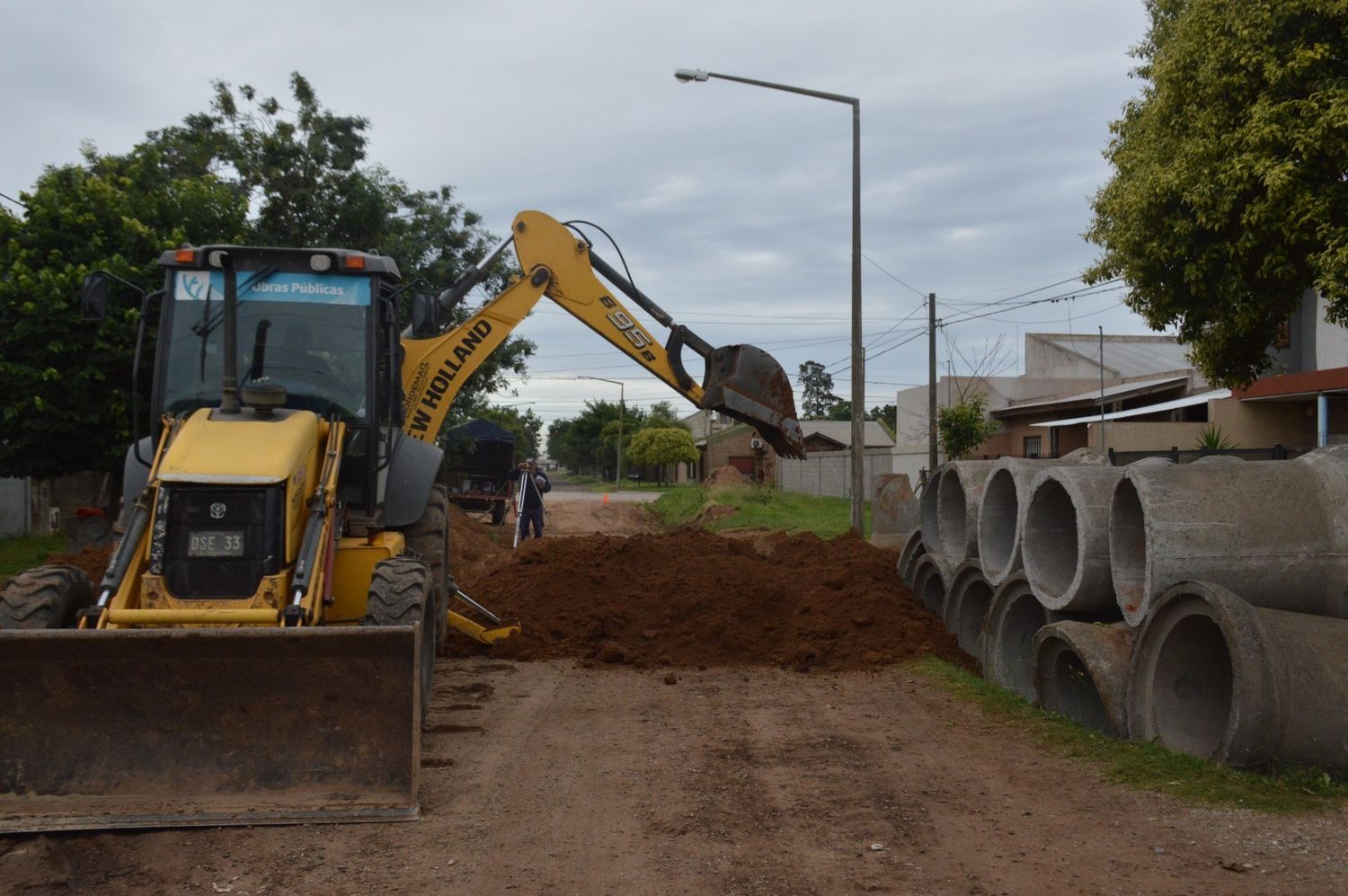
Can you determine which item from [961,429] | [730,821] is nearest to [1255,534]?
[730,821]

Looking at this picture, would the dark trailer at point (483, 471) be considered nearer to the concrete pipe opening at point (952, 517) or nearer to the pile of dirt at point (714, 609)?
the pile of dirt at point (714, 609)

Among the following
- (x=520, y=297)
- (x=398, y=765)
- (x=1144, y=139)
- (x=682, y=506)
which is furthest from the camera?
(x=682, y=506)

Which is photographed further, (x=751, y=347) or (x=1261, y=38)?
(x=751, y=347)

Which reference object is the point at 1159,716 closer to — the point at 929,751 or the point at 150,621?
the point at 929,751

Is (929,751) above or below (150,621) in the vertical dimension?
below

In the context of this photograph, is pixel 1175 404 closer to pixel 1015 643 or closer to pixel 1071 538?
pixel 1071 538

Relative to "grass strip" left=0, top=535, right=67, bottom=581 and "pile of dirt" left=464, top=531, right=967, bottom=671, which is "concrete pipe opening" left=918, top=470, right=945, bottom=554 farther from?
"grass strip" left=0, top=535, right=67, bottom=581

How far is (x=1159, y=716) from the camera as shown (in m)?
7.05

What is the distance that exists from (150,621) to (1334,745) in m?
6.38

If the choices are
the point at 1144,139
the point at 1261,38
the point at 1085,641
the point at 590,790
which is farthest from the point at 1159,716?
the point at 1144,139

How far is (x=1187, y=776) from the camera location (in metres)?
6.32

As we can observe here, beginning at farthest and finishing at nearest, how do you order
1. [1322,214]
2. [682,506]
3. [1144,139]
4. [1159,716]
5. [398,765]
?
1. [682,506]
2. [1144,139]
3. [1322,214]
4. [1159,716]
5. [398,765]

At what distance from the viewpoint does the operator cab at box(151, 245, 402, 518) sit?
7480mm

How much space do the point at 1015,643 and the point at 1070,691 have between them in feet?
3.71
